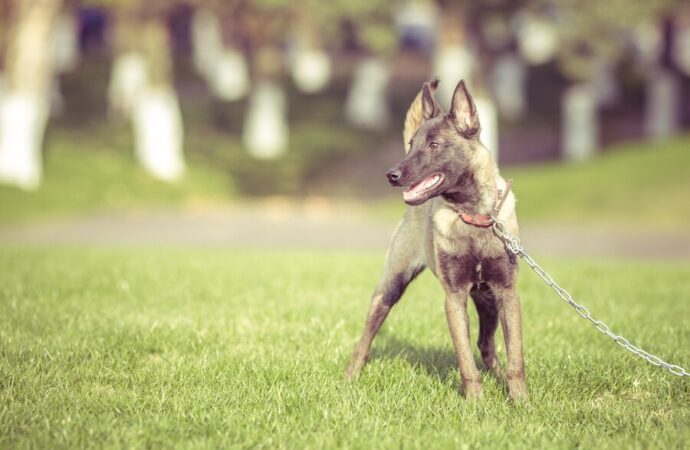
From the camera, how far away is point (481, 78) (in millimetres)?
26328

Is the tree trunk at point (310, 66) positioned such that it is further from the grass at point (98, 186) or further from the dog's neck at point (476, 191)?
the dog's neck at point (476, 191)

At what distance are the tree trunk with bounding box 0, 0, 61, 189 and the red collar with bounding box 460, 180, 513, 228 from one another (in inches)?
671

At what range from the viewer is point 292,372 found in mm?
5656

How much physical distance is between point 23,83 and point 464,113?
17227 mm

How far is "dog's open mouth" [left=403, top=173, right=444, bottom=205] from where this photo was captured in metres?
4.86

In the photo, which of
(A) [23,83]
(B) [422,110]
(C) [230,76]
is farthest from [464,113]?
(C) [230,76]

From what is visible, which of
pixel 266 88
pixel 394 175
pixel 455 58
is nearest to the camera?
pixel 394 175

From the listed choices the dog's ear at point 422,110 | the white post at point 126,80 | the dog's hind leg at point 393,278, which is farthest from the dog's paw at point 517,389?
the white post at point 126,80

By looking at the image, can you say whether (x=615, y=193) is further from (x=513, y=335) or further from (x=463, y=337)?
(x=463, y=337)

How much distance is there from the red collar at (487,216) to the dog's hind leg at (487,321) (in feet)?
1.31

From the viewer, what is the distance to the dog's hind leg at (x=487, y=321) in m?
5.31

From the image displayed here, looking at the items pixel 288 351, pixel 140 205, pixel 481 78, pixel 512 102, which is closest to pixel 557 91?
pixel 512 102

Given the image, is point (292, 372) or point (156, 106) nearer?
point (292, 372)

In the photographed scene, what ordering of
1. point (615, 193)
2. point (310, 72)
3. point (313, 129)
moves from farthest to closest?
1. point (310, 72)
2. point (313, 129)
3. point (615, 193)
